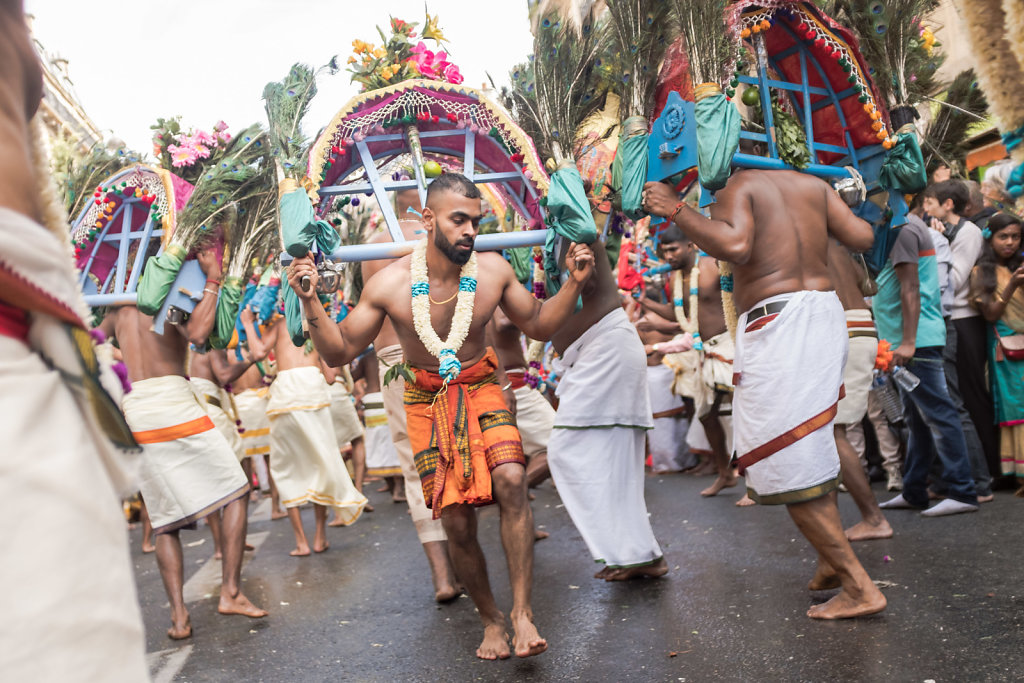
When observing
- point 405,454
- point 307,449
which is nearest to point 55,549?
point 405,454

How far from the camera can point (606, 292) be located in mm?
5070

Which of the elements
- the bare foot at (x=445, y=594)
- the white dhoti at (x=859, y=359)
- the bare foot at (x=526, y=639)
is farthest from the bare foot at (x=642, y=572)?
the white dhoti at (x=859, y=359)

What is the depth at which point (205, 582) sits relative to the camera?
6523 millimetres

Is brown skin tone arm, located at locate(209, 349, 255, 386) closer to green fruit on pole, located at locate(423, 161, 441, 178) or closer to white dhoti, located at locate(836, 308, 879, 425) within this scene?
green fruit on pole, located at locate(423, 161, 441, 178)

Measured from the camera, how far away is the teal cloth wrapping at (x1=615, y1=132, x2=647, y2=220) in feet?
13.9

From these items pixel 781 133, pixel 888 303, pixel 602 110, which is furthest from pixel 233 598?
pixel 888 303

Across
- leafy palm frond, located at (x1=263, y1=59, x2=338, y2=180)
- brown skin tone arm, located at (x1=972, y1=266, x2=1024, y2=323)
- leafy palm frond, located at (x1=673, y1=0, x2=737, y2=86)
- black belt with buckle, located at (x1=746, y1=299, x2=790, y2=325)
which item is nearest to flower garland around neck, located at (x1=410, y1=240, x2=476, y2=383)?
leafy palm frond, located at (x1=263, y1=59, x2=338, y2=180)

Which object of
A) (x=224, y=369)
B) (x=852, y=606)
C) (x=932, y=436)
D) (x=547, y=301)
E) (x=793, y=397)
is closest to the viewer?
(x=852, y=606)

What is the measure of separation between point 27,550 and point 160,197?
4.79 m

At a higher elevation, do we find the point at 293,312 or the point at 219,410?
the point at 293,312

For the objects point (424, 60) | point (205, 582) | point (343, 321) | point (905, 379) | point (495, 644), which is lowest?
point (205, 582)

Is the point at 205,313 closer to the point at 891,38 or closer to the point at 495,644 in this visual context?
the point at 495,644

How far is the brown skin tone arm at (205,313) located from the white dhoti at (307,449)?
2025 mm

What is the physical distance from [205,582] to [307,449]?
1.33 m
